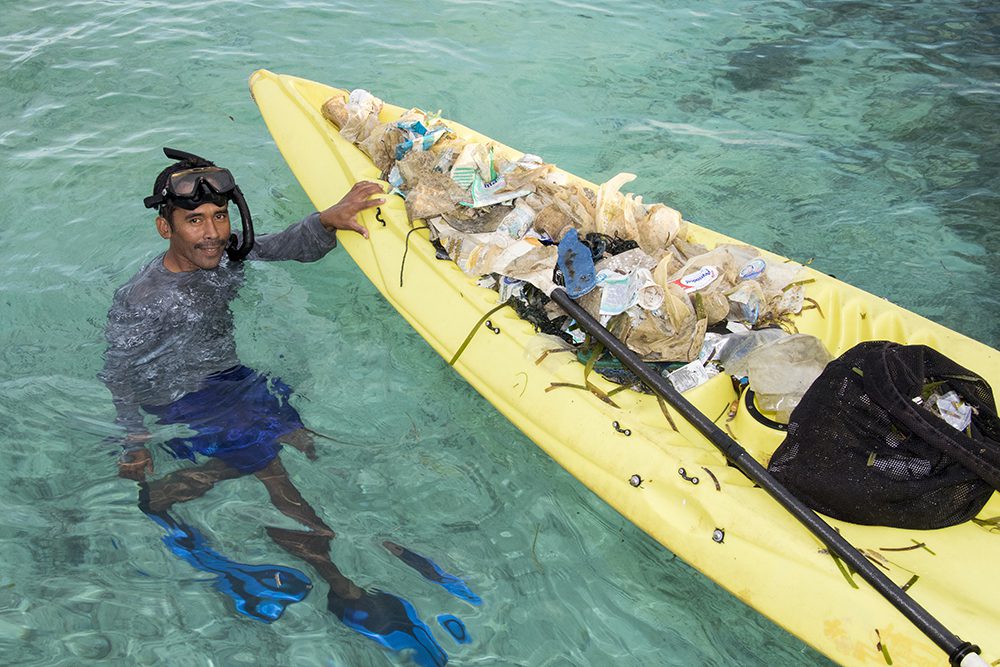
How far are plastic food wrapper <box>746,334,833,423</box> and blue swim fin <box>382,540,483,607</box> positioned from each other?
1.50m

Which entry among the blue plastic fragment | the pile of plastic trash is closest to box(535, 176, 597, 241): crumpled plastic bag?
the pile of plastic trash

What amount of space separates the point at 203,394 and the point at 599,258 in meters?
2.02

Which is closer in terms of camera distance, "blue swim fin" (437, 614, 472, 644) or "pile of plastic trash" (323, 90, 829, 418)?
"blue swim fin" (437, 614, 472, 644)

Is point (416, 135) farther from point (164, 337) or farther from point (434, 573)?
point (434, 573)

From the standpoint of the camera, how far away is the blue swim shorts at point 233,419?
362 cm

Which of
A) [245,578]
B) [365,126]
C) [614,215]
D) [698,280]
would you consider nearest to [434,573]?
[245,578]

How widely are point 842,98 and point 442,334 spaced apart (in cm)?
535

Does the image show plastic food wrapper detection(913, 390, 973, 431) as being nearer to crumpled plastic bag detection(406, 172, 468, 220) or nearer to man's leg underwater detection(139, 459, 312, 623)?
crumpled plastic bag detection(406, 172, 468, 220)

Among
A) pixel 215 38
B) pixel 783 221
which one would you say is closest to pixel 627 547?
pixel 783 221

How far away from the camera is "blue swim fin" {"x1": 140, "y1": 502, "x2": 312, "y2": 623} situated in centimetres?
322

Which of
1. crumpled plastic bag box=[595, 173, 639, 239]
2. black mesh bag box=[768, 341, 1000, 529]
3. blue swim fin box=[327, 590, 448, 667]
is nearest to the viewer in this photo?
black mesh bag box=[768, 341, 1000, 529]

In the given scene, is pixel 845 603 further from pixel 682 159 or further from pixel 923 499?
pixel 682 159

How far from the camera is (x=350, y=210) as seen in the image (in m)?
4.36

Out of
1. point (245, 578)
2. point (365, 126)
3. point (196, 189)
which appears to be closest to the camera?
point (245, 578)
